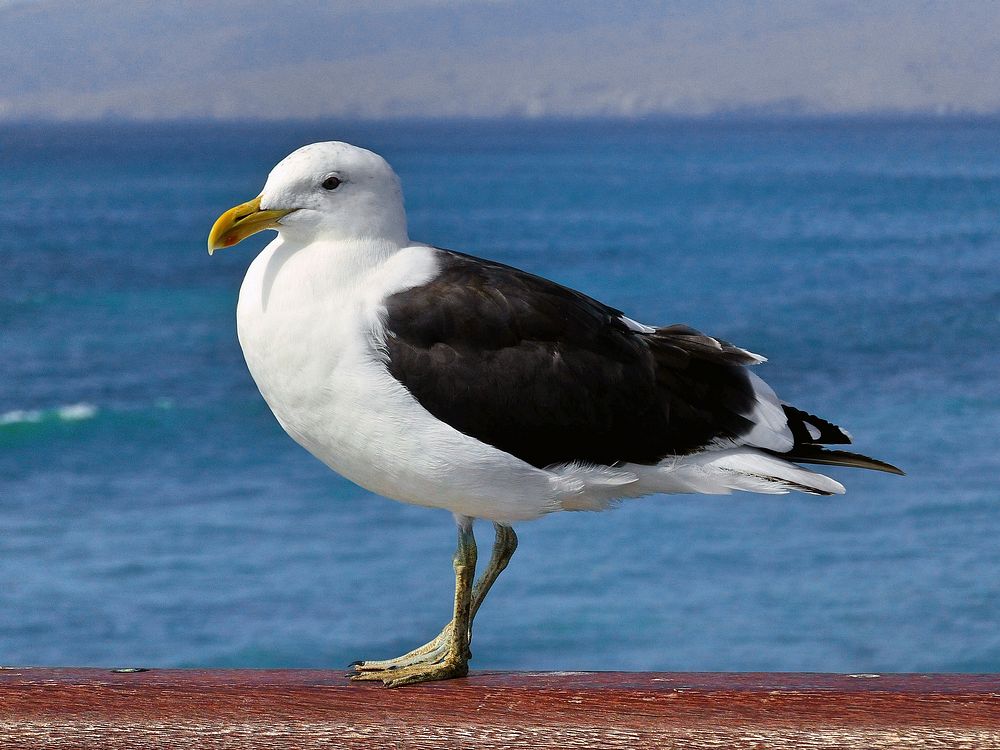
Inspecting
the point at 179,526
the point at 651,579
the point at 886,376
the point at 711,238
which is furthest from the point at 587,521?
the point at 711,238

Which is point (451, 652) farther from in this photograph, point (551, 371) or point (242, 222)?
point (242, 222)

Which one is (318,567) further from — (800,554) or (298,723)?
(298,723)

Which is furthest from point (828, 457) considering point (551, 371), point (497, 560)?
point (497, 560)

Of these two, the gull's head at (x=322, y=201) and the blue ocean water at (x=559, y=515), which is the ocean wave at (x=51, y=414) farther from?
the gull's head at (x=322, y=201)

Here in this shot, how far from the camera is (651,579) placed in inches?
505

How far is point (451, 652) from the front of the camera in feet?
9.96

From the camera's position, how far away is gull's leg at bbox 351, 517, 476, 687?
2.89 metres

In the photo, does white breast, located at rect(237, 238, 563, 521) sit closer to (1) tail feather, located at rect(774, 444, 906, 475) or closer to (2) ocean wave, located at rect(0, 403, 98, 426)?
(1) tail feather, located at rect(774, 444, 906, 475)

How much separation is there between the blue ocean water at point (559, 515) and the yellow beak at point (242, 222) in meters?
8.63

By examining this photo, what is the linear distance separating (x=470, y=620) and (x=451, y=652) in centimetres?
23

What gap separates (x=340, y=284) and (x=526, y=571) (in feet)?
32.8

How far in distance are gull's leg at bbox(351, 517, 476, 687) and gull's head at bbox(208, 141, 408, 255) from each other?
699mm

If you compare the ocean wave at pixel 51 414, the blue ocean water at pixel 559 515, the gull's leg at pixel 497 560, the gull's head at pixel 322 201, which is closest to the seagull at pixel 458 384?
the gull's head at pixel 322 201

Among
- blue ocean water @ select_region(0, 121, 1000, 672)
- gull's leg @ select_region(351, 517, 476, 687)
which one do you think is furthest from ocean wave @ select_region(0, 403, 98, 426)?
gull's leg @ select_region(351, 517, 476, 687)
